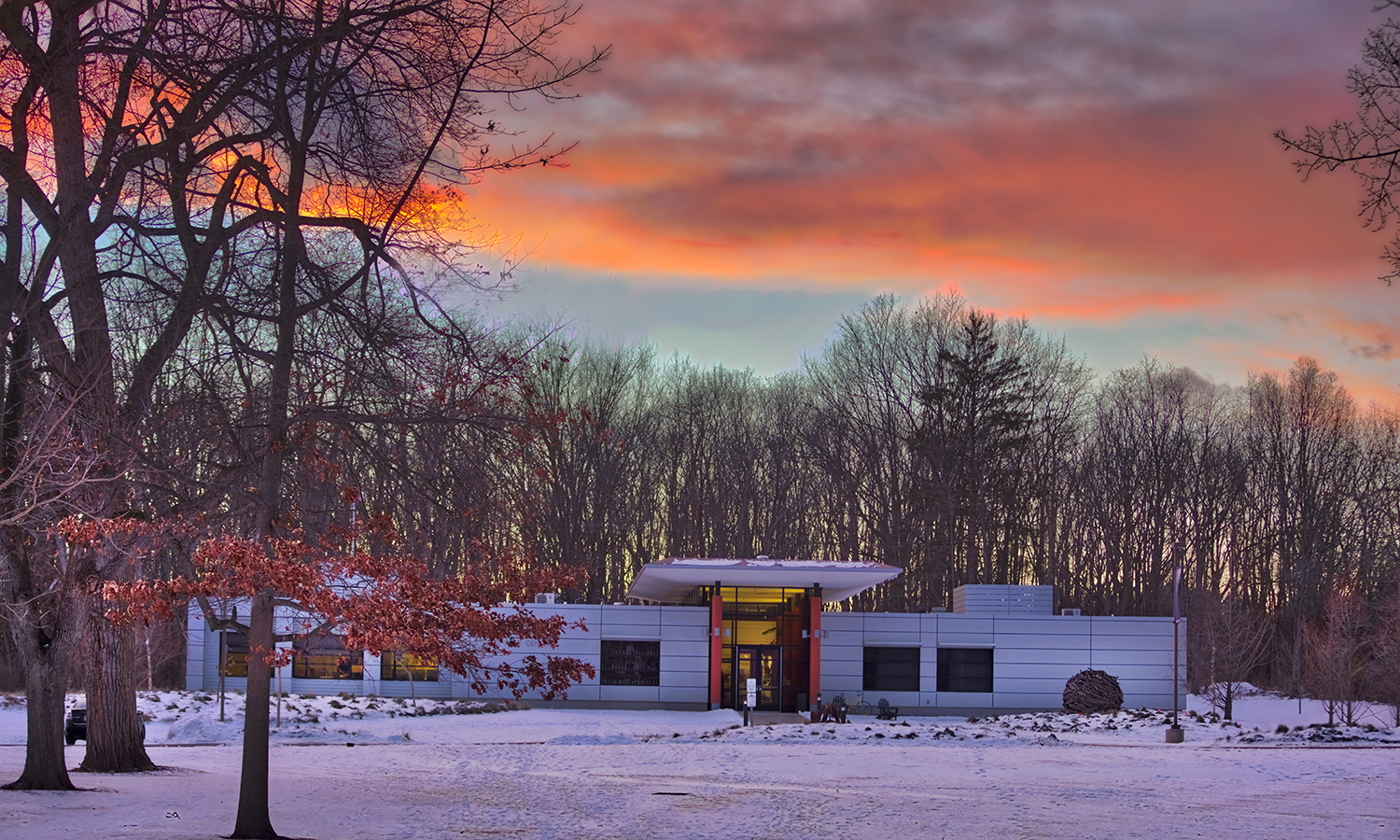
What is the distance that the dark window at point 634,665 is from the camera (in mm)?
43719

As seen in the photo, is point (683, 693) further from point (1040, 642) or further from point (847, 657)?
point (1040, 642)

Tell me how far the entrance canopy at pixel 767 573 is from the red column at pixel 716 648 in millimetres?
688

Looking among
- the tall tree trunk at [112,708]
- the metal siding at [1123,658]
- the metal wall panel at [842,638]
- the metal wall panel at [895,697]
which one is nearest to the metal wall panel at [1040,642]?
the metal siding at [1123,658]

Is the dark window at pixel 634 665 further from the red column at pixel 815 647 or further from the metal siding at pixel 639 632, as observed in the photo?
the red column at pixel 815 647

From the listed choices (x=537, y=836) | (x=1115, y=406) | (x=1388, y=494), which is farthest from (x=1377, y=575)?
(x=537, y=836)

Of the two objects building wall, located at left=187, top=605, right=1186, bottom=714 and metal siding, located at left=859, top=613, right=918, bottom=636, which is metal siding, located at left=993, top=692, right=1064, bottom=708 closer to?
building wall, located at left=187, top=605, right=1186, bottom=714

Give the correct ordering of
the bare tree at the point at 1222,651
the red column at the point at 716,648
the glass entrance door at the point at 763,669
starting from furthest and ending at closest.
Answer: the glass entrance door at the point at 763,669
the red column at the point at 716,648
the bare tree at the point at 1222,651

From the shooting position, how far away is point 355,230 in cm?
1421

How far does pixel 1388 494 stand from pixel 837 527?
27.6m

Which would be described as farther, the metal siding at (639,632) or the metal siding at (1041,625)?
the metal siding at (1041,625)

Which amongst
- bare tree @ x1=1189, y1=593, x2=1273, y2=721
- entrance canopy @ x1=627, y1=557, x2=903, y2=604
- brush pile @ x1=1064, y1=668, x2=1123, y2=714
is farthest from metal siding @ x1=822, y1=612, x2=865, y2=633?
bare tree @ x1=1189, y1=593, x2=1273, y2=721

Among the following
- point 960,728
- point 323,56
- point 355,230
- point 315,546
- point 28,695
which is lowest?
point 960,728

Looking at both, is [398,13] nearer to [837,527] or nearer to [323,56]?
[323,56]

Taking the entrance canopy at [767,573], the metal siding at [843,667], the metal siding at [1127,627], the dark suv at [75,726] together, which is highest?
the entrance canopy at [767,573]
